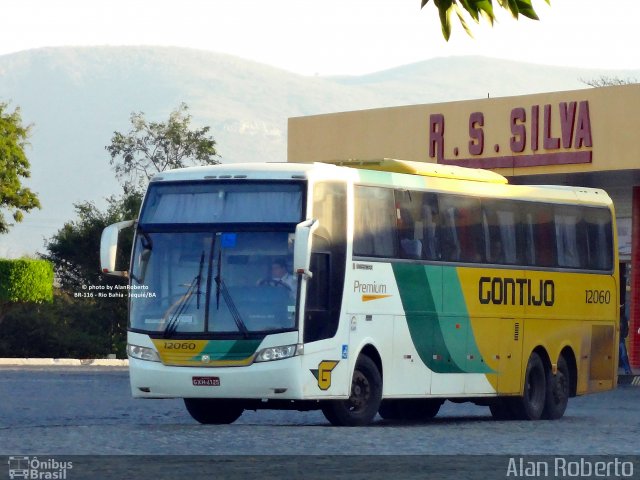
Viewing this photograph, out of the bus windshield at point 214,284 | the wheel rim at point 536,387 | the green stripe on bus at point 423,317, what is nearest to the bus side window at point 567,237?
the wheel rim at point 536,387

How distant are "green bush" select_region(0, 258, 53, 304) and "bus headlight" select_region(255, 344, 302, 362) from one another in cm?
3466

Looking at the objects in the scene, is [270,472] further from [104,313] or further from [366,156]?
[104,313]

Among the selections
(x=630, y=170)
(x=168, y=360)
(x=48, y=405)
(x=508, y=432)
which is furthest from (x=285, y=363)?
(x=630, y=170)

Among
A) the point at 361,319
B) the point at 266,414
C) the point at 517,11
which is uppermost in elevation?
the point at 517,11

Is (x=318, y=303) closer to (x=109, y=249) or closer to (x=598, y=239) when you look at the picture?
(x=109, y=249)

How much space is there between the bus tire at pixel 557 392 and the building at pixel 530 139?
11.9 meters

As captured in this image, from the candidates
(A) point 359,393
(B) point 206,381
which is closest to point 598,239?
(A) point 359,393

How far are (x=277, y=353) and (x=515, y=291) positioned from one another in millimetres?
5446

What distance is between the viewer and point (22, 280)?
51688 mm

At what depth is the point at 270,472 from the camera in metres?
11.9

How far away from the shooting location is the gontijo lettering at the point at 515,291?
2150 centimetres

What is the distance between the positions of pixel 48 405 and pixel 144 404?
179cm

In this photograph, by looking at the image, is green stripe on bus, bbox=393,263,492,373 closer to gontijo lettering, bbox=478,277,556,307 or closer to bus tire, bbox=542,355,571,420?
gontijo lettering, bbox=478,277,556,307

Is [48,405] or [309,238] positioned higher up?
[309,238]
